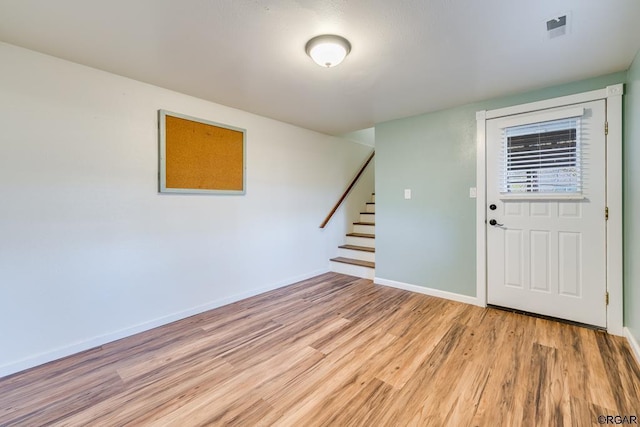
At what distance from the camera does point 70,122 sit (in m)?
2.05

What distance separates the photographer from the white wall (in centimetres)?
186

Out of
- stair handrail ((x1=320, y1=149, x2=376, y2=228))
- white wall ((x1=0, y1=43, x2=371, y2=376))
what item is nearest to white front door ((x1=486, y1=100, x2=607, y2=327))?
stair handrail ((x1=320, y1=149, x2=376, y2=228))

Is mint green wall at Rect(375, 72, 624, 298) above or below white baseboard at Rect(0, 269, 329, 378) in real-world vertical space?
above

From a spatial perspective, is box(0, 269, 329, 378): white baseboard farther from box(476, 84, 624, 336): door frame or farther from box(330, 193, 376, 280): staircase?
box(476, 84, 624, 336): door frame

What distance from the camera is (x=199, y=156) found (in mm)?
2754

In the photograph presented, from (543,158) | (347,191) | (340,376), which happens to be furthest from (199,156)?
(543,158)

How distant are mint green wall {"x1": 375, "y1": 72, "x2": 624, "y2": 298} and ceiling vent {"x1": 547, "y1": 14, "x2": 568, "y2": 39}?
98 cm

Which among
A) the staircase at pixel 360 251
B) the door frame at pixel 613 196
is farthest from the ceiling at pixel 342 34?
the staircase at pixel 360 251

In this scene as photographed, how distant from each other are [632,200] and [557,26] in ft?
4.68

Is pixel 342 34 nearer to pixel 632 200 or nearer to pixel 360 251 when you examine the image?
pixel 632 200

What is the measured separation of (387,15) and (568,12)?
1032 millimetres

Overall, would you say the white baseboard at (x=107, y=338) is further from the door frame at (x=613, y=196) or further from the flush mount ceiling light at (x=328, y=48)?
the door frame at (x=613, y=196)

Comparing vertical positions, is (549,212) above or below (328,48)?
below

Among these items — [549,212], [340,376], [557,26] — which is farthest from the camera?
[549,212]
